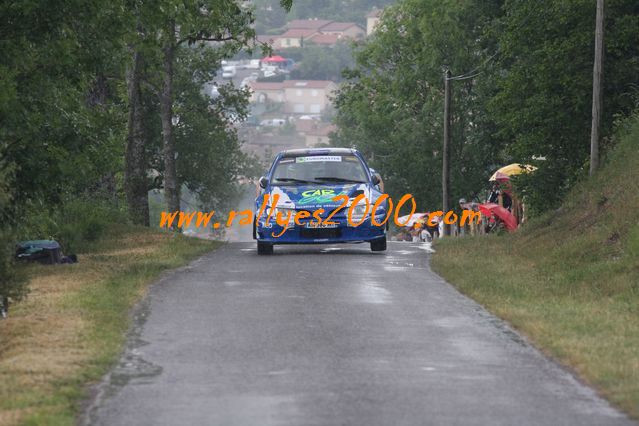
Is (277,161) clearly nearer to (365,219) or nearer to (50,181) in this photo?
(365,219)

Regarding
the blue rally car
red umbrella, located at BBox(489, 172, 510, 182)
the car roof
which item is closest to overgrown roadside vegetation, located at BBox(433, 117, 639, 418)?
the blue rally car

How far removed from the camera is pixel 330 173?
83.0ft

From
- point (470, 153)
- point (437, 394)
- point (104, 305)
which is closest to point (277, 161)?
point (104, 305)

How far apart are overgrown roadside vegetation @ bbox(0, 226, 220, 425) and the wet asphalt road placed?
23cm

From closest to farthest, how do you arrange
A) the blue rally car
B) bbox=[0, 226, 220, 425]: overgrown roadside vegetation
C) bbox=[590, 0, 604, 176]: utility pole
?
bbox=[0, 226, 220, 425]: overgrown roadside vegetation
the blue rally car
bbox=[590, 0, 604, 176]: utility pole

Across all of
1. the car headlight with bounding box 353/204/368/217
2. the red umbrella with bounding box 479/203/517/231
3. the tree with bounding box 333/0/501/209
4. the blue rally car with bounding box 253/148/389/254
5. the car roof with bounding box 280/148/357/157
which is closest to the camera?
the blue rally car with bounding box 253/148/389/254

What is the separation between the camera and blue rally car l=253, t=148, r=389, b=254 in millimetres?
24281

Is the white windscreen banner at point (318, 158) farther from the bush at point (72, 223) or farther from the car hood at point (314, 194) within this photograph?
the bush at point (72, 223)

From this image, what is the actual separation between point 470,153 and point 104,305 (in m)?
56.0

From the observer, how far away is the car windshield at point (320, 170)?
25.2 meters

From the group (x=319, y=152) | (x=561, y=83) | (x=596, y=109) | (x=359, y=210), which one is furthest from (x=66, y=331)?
(x=561, y=83)

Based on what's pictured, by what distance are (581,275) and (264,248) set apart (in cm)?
746

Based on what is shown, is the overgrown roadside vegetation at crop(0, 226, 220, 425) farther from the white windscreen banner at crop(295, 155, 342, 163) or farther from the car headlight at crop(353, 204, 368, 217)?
the white windscreen banner at crop(295, 155, 342, 163)

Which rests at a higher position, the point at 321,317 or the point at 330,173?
the point at 330,173
